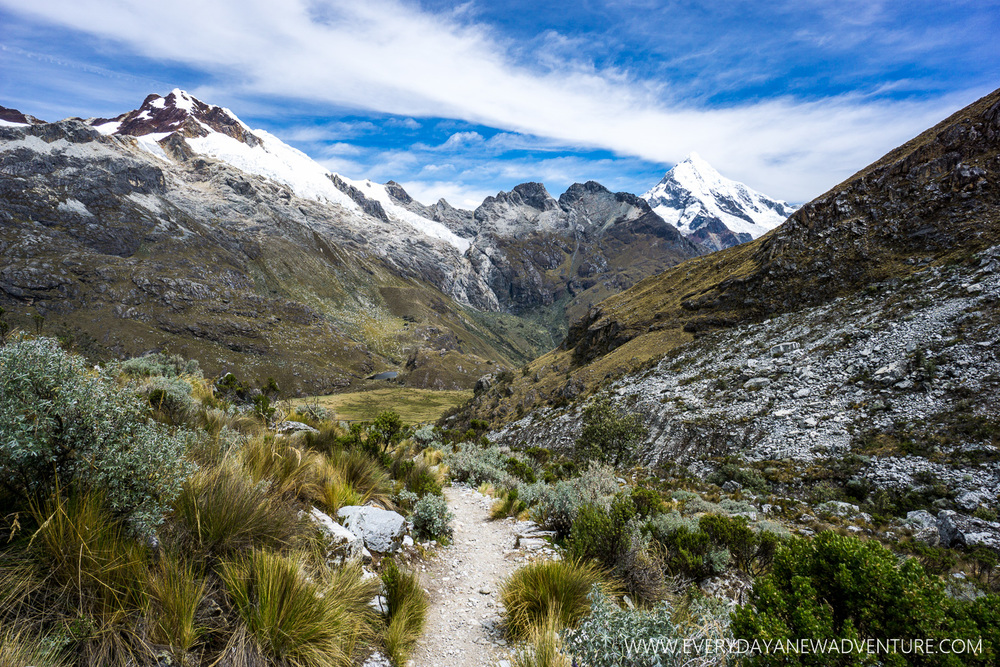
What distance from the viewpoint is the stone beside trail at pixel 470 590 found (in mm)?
4754

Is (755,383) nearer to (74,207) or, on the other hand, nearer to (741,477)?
(741,477)

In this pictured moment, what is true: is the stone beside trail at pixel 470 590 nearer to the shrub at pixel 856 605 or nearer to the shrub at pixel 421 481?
the shrub at pixel 421 481

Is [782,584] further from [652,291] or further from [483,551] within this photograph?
[652,291]

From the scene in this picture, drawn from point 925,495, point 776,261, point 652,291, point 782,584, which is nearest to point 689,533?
point 782,584

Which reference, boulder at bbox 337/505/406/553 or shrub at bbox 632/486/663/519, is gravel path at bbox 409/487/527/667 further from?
shrub at bbox 632/486/663/519

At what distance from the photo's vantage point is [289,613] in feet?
Result: 11.9

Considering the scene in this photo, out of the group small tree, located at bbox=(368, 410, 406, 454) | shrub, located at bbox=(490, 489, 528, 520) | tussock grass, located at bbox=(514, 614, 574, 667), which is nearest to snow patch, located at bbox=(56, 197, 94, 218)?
small tree, located at bbox=(368, 410, 406, 454)

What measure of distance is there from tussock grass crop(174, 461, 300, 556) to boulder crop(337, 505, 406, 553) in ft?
5.37

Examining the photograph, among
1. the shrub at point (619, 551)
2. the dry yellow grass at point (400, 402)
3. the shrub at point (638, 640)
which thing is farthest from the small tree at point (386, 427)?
the dry yellow grass at point (400, 402)

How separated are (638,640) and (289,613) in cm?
310

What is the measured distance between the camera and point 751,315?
3538 centimetres

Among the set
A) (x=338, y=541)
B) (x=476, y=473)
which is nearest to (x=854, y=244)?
(x=476, y=473)

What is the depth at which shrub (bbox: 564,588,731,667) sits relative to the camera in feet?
11.1

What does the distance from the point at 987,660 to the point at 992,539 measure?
12.3m
